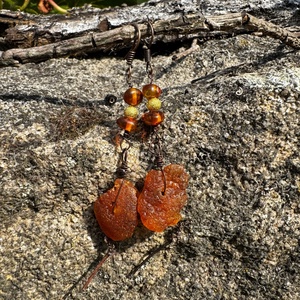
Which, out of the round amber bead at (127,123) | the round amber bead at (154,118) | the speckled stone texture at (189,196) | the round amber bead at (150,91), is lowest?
the speckled stone texture at (189,196)

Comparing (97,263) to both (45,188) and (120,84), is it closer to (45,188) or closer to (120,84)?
(45,188)

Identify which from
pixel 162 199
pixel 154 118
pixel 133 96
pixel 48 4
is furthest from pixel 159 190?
pixel 48 4

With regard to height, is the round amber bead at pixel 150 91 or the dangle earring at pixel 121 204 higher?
the round amber bead at pixel 150 91

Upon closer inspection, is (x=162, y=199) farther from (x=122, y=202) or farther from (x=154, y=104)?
(x=154, y=104)

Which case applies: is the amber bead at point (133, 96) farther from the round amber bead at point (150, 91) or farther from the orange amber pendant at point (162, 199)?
the orange amber pendant at point (162, 199)

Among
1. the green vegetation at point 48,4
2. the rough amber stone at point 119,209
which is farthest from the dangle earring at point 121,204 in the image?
the green vegetation at point 48,4

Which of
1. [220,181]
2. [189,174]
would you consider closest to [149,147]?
[189,174]
